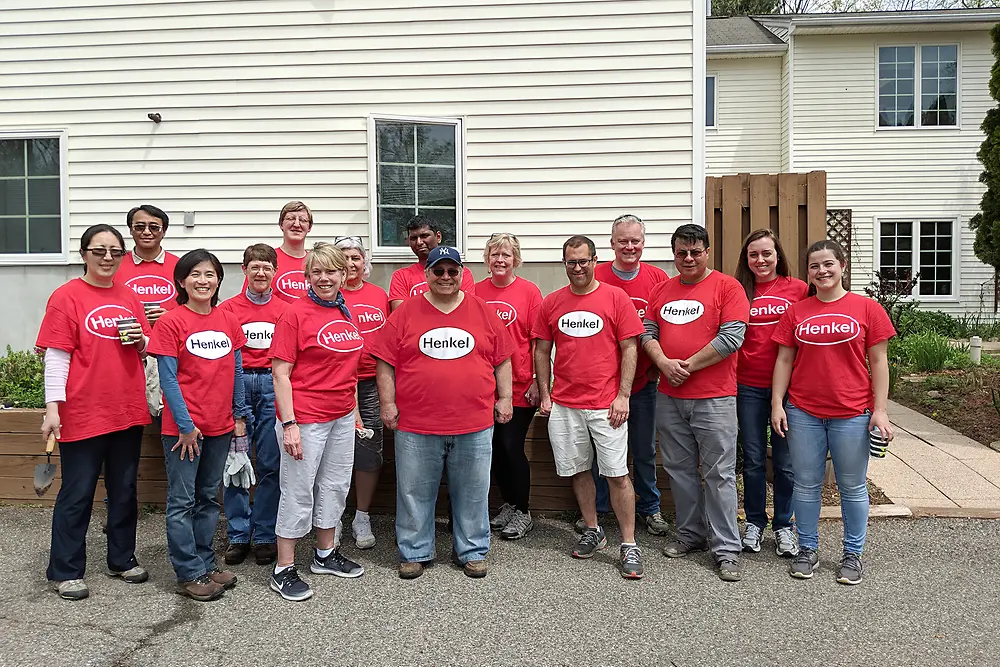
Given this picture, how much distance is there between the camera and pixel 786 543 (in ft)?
15.0

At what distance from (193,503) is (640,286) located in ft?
9.50

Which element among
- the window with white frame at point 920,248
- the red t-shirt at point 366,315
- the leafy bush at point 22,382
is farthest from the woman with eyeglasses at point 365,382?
the window with white frame at point 920,248

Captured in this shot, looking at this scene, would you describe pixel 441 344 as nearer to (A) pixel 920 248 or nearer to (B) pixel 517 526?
(B) pixel 517 526

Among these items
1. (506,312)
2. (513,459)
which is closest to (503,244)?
(506,312)

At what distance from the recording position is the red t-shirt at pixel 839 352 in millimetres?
4160

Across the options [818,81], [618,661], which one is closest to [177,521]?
[618,661]

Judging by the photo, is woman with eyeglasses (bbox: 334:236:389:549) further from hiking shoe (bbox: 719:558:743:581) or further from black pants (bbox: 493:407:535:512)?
hiking shoe (bbox: 719:558:743:581)

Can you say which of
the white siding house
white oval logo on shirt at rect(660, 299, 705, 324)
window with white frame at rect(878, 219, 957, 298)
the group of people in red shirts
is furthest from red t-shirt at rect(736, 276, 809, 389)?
window with white frame at rect(878, 219, 957, 298)

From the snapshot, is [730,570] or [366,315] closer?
[730,570]

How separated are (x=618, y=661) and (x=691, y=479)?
1.47 meters

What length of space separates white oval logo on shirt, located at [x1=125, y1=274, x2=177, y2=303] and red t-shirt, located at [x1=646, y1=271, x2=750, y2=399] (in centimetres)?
304

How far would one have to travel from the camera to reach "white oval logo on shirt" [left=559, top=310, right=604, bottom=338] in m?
4.44

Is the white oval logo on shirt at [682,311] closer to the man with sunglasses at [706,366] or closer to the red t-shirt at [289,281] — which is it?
the man with sunglasses at [706,366]

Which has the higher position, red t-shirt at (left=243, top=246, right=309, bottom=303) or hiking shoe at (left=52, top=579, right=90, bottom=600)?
red t-shirt at (left=243, top=246, right=309, bottom=303)
